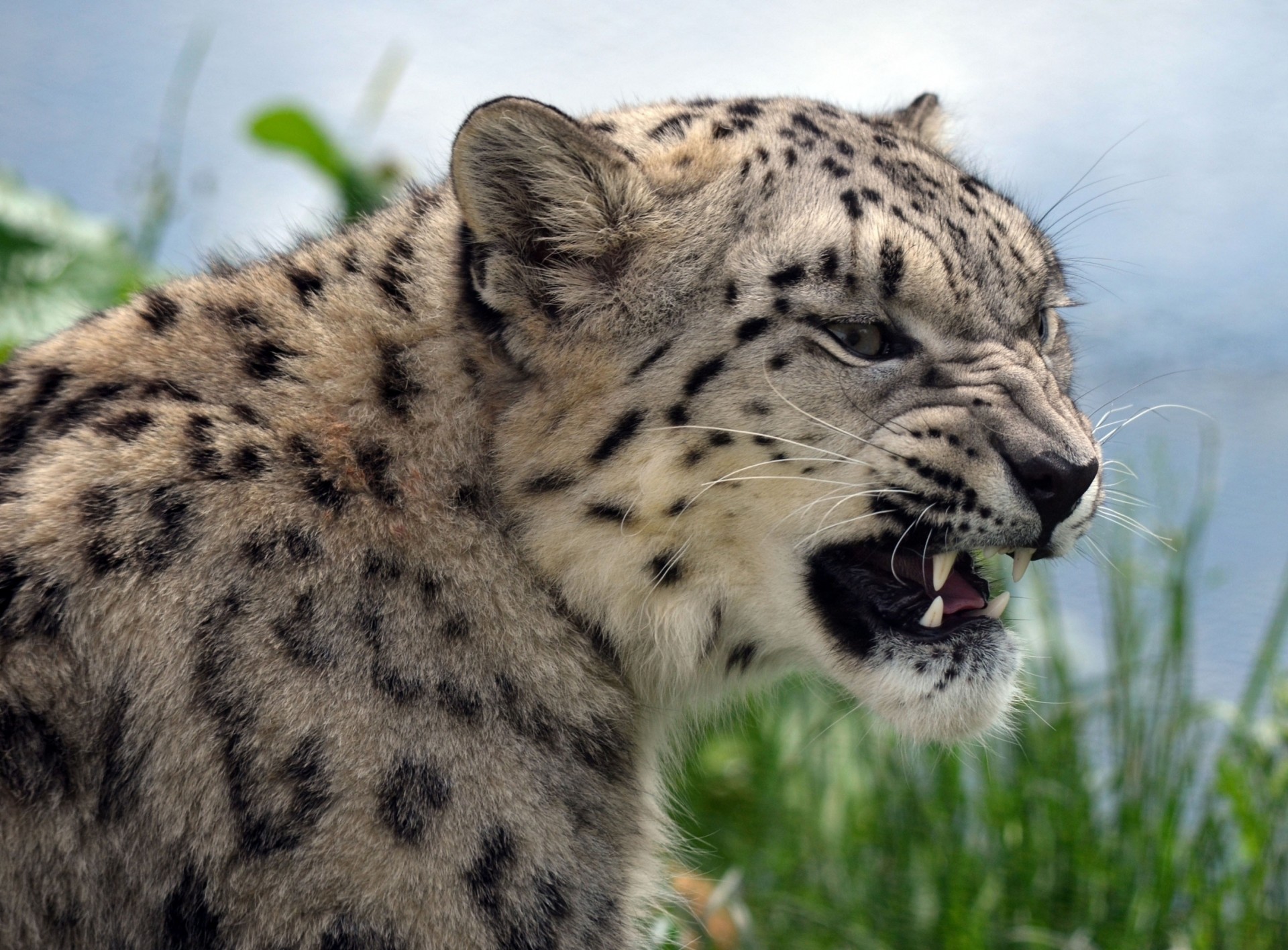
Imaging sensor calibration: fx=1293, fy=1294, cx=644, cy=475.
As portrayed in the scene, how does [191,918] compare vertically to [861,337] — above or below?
below

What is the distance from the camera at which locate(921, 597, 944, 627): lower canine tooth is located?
3568 millimetres

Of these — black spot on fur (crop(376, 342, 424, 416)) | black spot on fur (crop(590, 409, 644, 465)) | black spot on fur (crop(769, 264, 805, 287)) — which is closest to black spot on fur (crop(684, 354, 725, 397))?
black spot on fur (crop(590, 409, 644, 465))

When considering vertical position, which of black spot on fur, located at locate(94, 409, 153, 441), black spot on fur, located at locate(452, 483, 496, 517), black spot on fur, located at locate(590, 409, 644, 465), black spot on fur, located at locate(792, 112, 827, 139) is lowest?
black spot on fur, located at locate(452, 483, 496, 517)

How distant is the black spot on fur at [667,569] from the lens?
357cm

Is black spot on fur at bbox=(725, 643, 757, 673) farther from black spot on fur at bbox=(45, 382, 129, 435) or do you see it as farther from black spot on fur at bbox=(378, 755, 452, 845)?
black spot on fur at bbox=(45, 382, 129, 435)

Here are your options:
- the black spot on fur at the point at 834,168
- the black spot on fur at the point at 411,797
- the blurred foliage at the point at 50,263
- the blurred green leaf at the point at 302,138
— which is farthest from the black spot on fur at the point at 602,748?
the blurred green leaf at the point at 302,138

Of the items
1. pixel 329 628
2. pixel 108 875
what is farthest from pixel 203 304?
pixel 108 875

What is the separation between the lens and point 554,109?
3.46 meters

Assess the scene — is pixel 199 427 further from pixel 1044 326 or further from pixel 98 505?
pixel 1044 326

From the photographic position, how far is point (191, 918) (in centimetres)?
300

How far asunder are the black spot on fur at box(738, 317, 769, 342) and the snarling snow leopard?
0.01 meters

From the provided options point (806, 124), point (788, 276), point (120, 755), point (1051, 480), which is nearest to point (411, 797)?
point (120, 755)

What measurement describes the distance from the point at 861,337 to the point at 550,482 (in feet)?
3.10

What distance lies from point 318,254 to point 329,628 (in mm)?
1282
